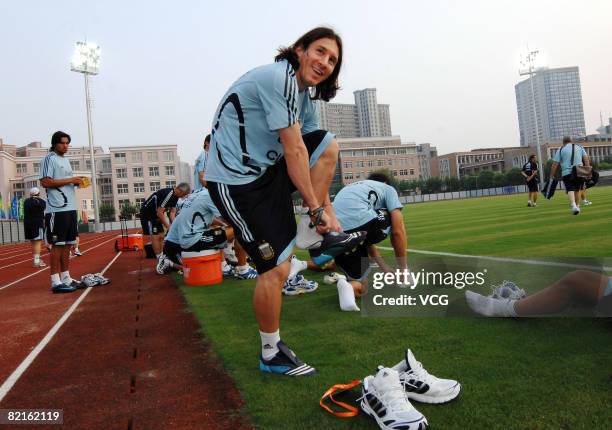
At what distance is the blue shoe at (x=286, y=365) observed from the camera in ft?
8.02

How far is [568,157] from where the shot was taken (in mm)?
11242

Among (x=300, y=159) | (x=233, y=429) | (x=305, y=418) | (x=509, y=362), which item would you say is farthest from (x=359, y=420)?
(x=300, y=159)

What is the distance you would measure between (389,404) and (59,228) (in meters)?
5.63

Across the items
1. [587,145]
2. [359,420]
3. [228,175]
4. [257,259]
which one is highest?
[587,145]

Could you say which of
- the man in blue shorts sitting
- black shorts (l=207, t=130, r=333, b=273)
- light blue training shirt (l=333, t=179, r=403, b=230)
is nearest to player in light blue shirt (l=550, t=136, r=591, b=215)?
light blue training shirt (l=333, t=179, r=403, b=230)

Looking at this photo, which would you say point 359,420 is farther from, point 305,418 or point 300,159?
point 300,159

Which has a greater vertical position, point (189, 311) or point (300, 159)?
point (300, 159)

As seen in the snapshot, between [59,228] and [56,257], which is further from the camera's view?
[56,257]

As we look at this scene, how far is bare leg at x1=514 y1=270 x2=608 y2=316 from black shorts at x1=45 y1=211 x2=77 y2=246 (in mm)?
5624

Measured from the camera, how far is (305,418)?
196cm

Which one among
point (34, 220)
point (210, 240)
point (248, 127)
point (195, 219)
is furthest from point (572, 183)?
point (34, 220)

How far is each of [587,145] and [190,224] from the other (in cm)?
13726

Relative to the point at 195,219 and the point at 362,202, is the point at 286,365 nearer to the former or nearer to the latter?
the point at 362,202

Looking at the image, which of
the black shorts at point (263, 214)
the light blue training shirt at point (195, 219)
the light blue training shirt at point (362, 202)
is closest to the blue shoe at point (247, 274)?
the light blue training shirt at point (195, 219)
